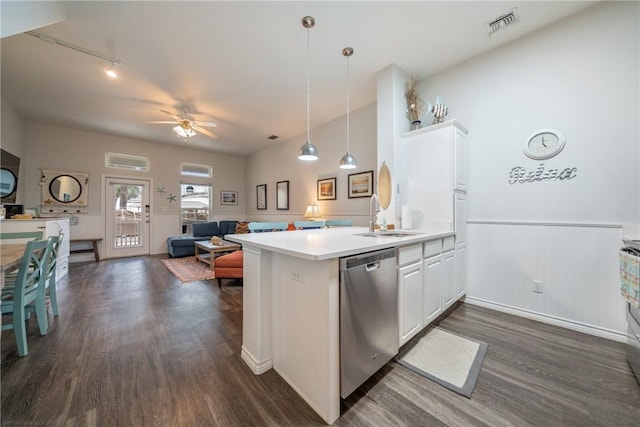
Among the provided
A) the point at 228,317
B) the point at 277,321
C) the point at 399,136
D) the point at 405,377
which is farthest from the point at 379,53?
the point at 228,317

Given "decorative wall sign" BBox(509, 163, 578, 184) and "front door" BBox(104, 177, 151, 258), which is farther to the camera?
"front door" BBox(104, 177, 151, 258)

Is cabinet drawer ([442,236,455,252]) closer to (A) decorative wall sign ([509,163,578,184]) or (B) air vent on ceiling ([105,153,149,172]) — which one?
(A) decorative wall sign ([509,163,578,184])

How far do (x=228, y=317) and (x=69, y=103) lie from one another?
4.75 meters

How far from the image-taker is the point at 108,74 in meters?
3.13

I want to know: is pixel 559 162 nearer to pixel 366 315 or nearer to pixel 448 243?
pixel 448 243

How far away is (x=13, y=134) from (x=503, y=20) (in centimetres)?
754

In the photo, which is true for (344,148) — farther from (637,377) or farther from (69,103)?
(69,103)

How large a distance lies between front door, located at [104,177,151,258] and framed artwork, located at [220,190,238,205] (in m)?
1.92

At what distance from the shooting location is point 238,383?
1.52 meters

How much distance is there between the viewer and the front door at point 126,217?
5717mm

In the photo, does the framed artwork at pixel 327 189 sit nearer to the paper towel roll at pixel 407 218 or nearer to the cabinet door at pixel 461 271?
the paper towel roll at pixel 407 218

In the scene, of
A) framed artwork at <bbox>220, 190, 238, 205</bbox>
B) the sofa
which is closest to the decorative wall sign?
the sofa

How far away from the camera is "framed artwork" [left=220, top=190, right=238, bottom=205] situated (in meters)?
7.47

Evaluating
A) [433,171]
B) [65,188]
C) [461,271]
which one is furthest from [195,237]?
[461,271]
